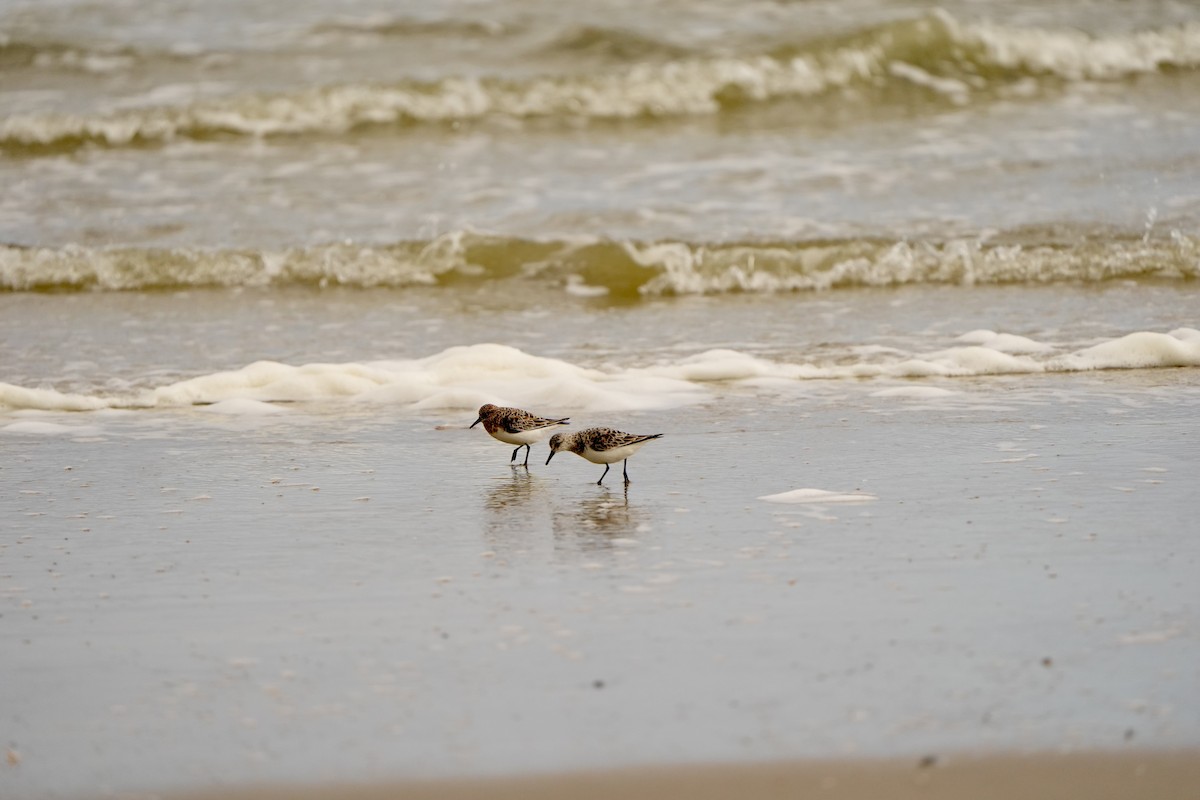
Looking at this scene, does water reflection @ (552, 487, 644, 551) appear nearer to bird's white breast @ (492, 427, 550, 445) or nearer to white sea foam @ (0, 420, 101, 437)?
bird's white breast @ (492, 427, 550, 445)

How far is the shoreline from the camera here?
3449 mm

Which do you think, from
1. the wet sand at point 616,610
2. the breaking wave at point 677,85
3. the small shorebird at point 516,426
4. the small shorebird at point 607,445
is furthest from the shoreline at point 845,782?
the breaking wave at point 677,85

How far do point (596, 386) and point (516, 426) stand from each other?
1574 millimetres

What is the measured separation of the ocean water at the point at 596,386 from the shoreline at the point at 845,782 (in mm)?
72

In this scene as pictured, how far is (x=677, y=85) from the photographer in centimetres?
1758

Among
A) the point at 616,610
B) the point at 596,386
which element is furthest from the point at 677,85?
the point at 616,610

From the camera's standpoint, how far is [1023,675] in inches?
156

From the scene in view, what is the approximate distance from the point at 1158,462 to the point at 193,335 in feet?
21.3

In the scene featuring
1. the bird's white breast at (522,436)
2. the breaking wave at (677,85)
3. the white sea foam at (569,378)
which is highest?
the breaking wave at (677,85)

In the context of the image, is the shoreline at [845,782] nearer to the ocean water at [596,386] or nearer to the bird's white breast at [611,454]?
the ocean water at [596,386]

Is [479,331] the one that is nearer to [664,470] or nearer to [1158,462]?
[664,470]

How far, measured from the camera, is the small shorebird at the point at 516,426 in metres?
6.59

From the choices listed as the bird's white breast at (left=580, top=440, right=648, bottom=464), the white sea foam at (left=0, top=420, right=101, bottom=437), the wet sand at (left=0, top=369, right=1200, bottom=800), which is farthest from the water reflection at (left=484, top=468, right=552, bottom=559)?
the white sea foam at (left=0, top=420, right=101, bottom=437)

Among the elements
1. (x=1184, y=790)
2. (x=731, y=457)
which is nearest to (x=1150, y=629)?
(x=1184, y=790)
